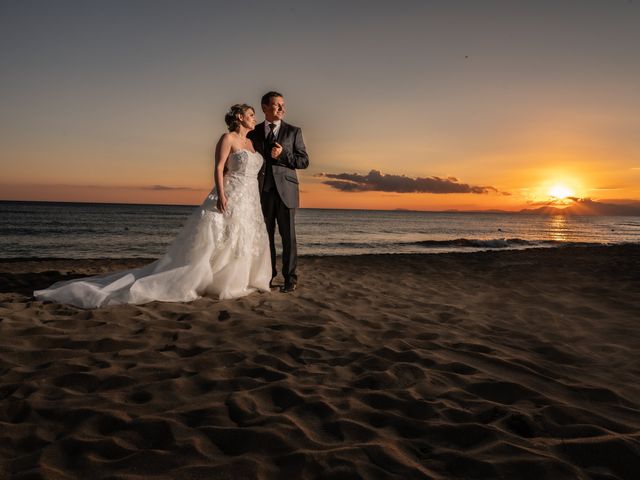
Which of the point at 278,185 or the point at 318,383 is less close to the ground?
the point at 278,185

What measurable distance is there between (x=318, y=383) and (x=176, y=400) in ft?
3.14

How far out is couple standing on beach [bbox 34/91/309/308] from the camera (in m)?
5.32

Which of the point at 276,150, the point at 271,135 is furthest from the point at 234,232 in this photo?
the point at 271,135

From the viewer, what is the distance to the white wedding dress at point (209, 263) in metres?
5.22

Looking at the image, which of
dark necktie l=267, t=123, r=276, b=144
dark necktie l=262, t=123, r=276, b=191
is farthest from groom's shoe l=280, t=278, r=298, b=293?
dark necktie l=267, t=123, r=276, b=144

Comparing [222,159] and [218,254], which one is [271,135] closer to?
[222,159]

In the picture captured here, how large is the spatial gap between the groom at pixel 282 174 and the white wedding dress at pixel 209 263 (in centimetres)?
24

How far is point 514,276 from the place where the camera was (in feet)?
28.8

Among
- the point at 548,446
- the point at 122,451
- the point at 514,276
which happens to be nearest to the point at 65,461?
the point at 122,451

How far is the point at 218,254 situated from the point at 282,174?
1.58 meters

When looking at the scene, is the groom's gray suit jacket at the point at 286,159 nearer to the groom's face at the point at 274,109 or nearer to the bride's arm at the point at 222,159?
the groom's face at the point at 274,109

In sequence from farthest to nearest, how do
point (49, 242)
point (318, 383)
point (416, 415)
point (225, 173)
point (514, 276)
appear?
point (49, 242)
point (514, 276)
point (225, 173)
point (318, 383)
point (416, 415)

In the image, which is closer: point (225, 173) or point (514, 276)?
point (225, 173)

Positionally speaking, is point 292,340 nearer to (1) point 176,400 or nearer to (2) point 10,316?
(1) point 176,400
